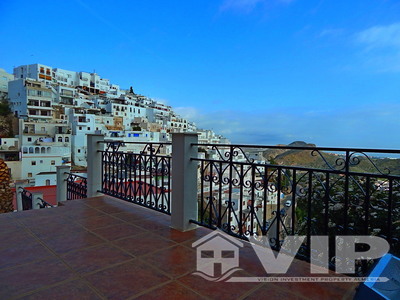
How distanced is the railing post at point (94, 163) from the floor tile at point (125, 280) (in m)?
2.76

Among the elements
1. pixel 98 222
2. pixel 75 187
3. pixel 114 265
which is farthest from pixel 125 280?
pixel 75 187

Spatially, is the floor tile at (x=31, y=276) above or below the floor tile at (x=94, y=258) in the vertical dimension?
above

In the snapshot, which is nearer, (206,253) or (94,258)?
(94,258)

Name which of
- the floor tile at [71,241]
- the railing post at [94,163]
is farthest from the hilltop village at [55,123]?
the floor tile at [71,241]

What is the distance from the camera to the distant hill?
5.43ft

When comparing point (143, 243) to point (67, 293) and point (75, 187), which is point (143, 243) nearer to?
point (67, 293)

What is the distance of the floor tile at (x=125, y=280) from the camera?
5.42 ft

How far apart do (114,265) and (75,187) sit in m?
3.92

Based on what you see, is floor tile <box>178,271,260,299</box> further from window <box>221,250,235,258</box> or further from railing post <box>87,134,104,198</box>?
railing post <box>87,134,104,198</box>

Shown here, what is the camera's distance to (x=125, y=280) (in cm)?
179

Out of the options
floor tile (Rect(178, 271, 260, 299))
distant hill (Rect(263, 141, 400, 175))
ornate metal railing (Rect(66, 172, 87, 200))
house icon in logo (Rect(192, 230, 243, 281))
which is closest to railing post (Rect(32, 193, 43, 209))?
ornate metal railing (Rect(66, 172, 87, 200))

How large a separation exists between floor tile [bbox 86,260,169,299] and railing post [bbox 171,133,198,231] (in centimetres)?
88

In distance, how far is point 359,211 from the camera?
7.41 ft

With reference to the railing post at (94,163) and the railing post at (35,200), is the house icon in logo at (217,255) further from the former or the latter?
the railing post at (35,200)
